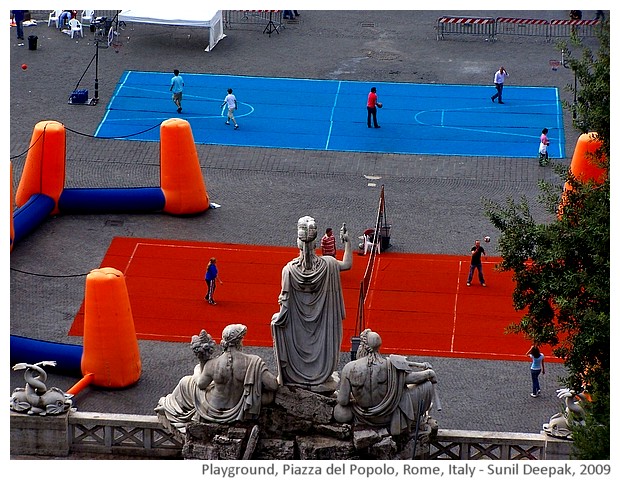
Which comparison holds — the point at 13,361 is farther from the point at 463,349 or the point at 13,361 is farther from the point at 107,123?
the point at 107,123

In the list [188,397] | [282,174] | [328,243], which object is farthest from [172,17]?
[188,397]

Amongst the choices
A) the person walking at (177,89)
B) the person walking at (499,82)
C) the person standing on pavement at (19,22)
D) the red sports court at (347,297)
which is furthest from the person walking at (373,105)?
the person standing on pavement at (19,22)

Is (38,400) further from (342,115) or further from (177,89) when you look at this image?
(342,115)

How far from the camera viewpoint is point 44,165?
43.4 meters

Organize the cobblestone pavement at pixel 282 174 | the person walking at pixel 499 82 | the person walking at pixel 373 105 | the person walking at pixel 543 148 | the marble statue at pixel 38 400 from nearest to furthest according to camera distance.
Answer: the marble statue at pixel 38 400 < the cobblestone pavement at pixel 282 174 < the person walking at pixel 543 148 < the person walking at pixel 373 105 < the person walking at pixel 499 82

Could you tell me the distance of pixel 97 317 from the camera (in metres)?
34.6

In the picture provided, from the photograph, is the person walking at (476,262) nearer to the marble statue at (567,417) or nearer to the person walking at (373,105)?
the marble statue at (567,417)

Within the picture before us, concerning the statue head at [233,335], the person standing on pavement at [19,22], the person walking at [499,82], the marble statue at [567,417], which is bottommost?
the marble statue at [567,417]

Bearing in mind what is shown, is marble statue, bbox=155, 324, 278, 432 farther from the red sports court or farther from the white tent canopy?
the white tent canopy

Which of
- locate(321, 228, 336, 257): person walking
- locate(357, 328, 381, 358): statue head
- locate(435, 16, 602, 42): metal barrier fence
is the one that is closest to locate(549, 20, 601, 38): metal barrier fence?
locate(435, 16, 602, 42): metal barrier fence

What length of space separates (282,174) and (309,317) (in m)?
19.7

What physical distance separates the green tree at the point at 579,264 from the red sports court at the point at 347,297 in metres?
5.54

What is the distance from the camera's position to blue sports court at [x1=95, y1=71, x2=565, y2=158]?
50.6 meters

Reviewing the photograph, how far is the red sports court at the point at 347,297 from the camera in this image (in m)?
37.9
